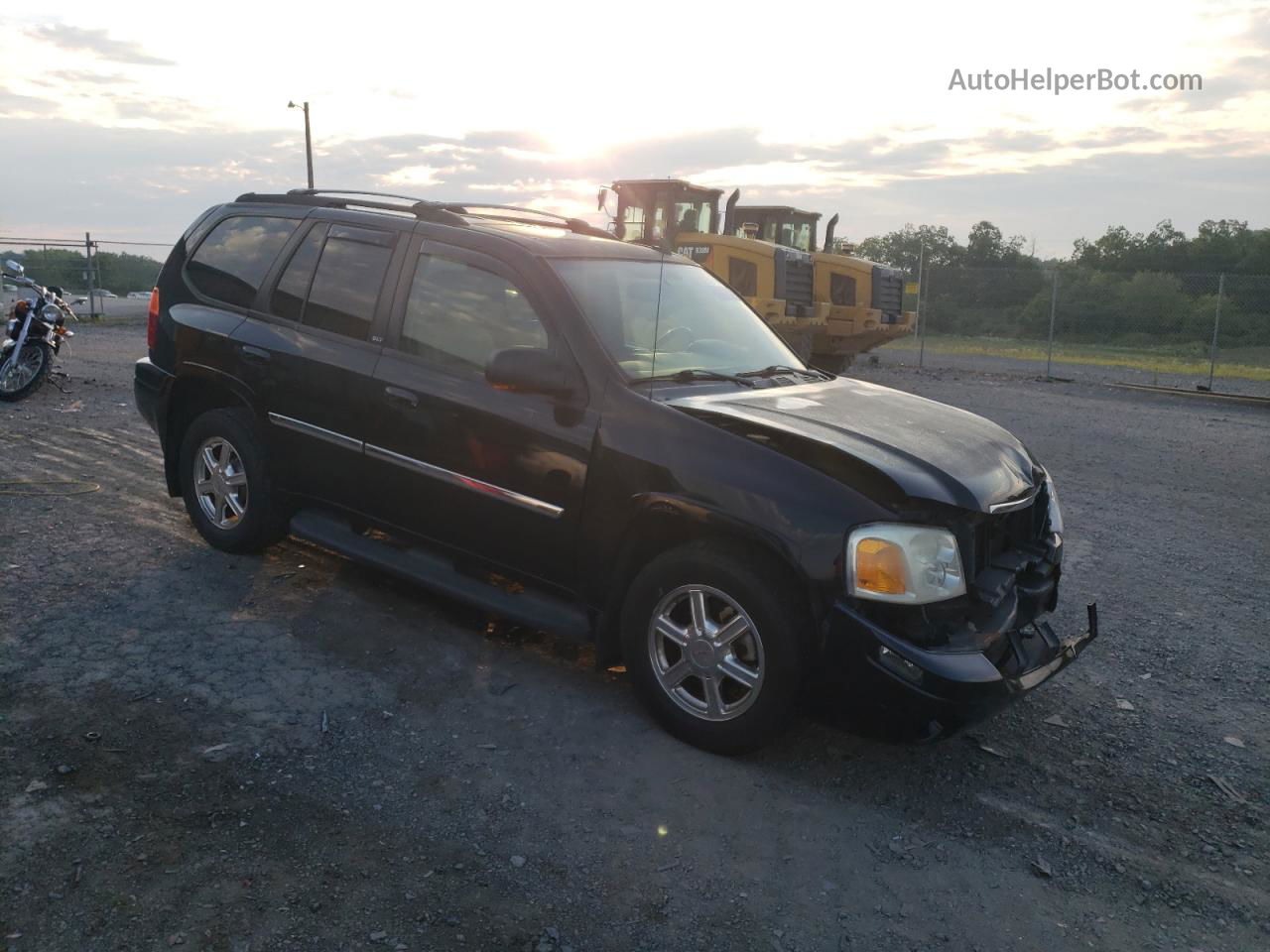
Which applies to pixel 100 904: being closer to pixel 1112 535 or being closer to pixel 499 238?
pixel 499 238

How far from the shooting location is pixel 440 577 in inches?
184

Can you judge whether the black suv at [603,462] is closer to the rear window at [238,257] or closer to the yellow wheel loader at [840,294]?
the rear window at [238,257]

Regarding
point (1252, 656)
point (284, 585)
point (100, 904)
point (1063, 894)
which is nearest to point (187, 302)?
point (284, 585)

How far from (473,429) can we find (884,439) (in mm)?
1697

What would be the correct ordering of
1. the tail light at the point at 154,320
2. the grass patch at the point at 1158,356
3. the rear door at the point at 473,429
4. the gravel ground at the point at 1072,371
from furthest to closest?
the grass patch at the point at 1158,356
the gravel ground at the point at 1072,371
the tail light at the point at 154,320
the rear door at the point at 473,429

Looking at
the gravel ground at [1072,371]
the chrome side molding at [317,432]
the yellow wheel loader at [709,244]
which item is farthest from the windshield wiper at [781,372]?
the yellow wheel loader at [709,244]

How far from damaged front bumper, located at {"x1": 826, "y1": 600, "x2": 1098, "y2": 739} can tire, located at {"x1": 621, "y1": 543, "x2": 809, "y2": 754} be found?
0.17m

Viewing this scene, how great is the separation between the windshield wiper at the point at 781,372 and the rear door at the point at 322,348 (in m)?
1.74

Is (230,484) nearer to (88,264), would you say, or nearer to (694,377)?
(694,377)

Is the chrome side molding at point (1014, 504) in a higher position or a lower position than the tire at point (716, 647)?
higher

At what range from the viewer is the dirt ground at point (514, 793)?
2.94 metres

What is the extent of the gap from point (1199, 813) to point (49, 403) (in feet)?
36.1

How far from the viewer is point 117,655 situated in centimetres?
444

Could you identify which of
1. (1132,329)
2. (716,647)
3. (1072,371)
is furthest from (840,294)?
(716,647)
